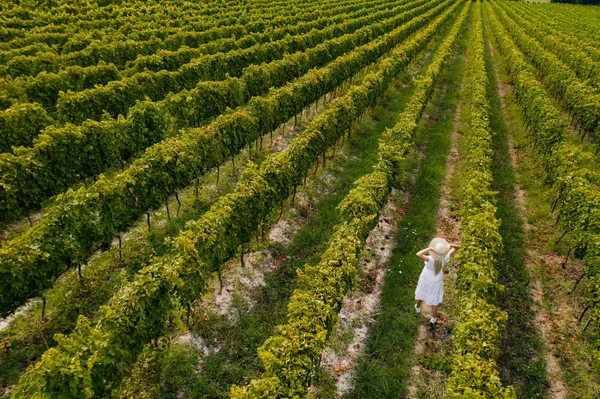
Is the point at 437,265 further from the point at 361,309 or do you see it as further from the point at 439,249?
the point at 361,309

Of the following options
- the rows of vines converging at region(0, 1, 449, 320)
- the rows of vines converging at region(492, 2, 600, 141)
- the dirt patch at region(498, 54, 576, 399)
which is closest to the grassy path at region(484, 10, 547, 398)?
the dirt patch at region(498, 54, 576, 399)

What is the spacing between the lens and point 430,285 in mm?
9102

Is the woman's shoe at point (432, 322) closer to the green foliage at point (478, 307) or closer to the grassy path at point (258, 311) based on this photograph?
the green foliage at point (478, 307)

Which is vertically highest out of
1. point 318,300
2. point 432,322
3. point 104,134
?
point 104,134

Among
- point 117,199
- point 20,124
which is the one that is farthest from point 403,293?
point 20,124

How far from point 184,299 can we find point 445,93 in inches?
958

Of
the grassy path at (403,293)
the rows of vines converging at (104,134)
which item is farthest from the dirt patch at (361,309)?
the rows of vines converging at (104,134)

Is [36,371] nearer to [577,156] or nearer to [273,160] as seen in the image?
[273,160]

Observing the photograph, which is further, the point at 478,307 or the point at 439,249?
the point at 439,249

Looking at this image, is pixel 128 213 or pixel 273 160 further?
pixel 273 160

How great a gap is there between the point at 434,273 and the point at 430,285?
0.33m

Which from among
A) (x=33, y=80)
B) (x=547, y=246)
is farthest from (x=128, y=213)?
(x=547, y=246)

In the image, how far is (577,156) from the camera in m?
13.3

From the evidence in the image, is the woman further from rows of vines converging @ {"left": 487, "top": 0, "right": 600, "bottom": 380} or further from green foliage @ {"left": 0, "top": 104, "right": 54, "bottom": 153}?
green foliage @ {"left": 0, "top": 104, "right": 54, "bottom": 153}
